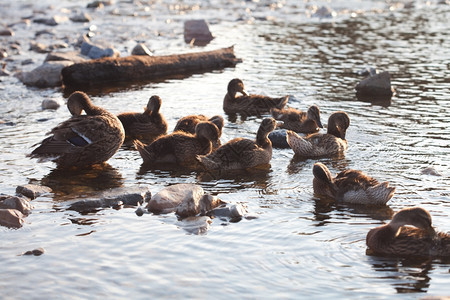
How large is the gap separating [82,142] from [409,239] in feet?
15.8

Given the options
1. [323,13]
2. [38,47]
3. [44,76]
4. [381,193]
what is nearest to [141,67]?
[44,76]

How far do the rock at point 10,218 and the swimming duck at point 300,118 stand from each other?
5.80 meters

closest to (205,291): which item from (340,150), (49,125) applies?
(340,150)

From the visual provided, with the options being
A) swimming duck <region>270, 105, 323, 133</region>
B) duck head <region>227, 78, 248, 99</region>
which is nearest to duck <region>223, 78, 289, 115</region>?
duck head <region>227, 78, 248, 99</region>

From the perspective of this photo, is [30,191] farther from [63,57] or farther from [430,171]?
[63,57]

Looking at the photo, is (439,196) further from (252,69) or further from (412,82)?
(252,69)

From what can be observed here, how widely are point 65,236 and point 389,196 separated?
3569 millimetres

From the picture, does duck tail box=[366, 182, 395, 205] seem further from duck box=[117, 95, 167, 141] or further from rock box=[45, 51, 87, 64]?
rock box=[45, 51, 87, 64]

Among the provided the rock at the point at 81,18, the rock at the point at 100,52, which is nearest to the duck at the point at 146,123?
the rock at the point at 100,52

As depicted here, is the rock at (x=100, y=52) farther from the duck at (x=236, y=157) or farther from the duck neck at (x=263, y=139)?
the duck at (x=236, y=157)

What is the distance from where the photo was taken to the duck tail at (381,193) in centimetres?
830

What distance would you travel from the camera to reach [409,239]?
707 cm

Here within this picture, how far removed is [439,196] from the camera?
848cm

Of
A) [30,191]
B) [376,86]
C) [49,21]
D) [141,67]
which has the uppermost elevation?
[49,21]
